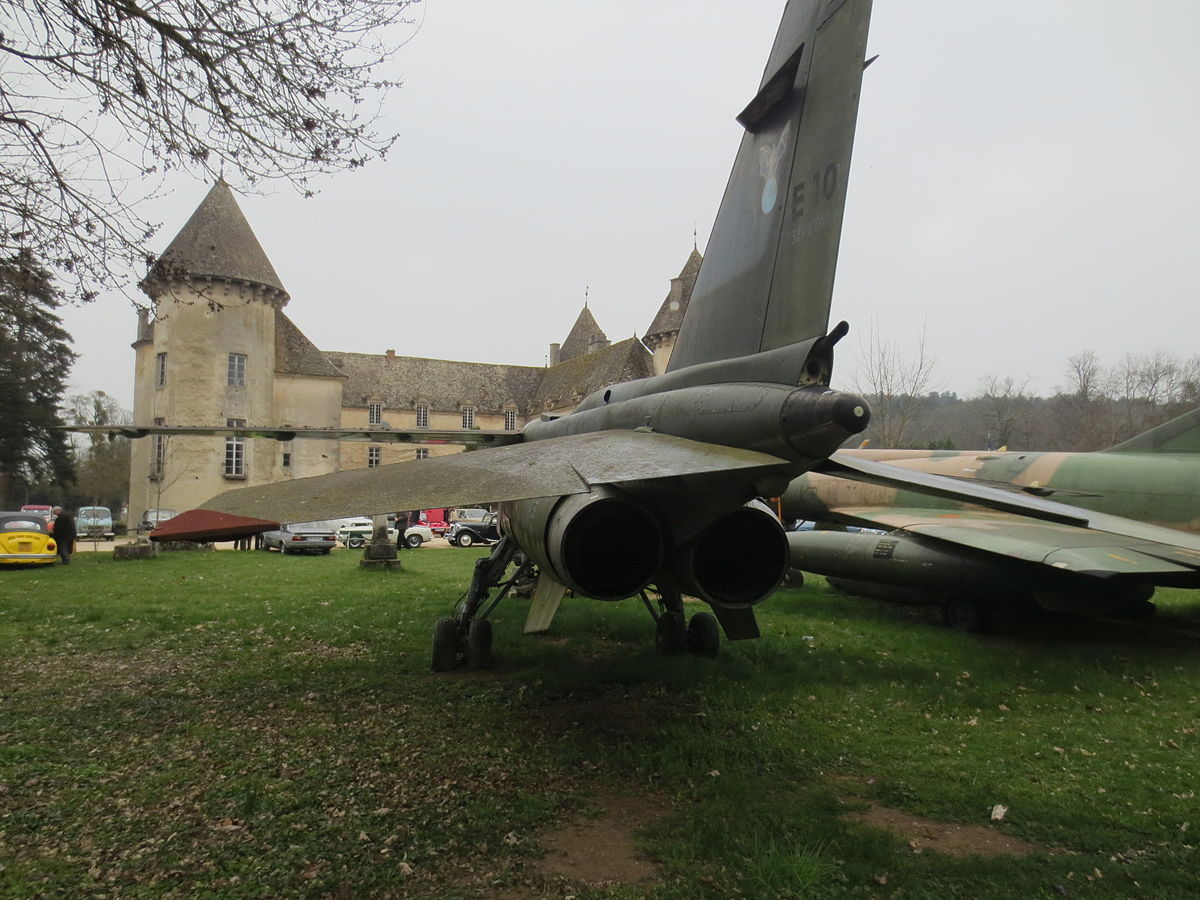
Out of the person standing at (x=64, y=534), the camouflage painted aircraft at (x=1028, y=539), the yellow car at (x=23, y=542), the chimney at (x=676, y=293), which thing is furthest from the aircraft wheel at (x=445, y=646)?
the chimney at (x=676, y=293)

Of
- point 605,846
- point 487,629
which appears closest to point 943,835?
point 605,846

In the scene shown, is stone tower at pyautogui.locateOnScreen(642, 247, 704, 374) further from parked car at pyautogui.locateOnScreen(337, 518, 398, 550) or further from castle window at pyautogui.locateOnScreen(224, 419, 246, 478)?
castle window at pyautogui.locateOnScreen(224, 419, 246, 478)

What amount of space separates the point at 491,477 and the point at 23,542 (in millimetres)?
16192

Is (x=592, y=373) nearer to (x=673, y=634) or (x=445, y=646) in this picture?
(x=673, y=634)

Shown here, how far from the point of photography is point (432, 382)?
49812mm

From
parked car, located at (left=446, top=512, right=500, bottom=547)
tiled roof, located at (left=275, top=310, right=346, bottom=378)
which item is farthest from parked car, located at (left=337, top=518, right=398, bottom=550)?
tiled roof, located at (left=275, top=310, right=346, bottom=378)

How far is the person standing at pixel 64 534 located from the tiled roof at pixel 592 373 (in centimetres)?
2278

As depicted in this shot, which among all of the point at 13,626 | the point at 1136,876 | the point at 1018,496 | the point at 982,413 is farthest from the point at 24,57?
the point at 982,413

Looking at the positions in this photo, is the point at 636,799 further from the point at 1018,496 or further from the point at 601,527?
the point at 1018,496

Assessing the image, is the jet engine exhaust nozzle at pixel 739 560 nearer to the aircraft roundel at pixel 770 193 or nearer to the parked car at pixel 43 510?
the aircraft roundel at pixel 770 193

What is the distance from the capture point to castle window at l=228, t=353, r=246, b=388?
33438 millimetres

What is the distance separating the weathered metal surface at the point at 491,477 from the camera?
2947 mm

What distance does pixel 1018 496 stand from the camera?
190 inches

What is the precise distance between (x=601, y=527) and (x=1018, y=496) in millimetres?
2874
